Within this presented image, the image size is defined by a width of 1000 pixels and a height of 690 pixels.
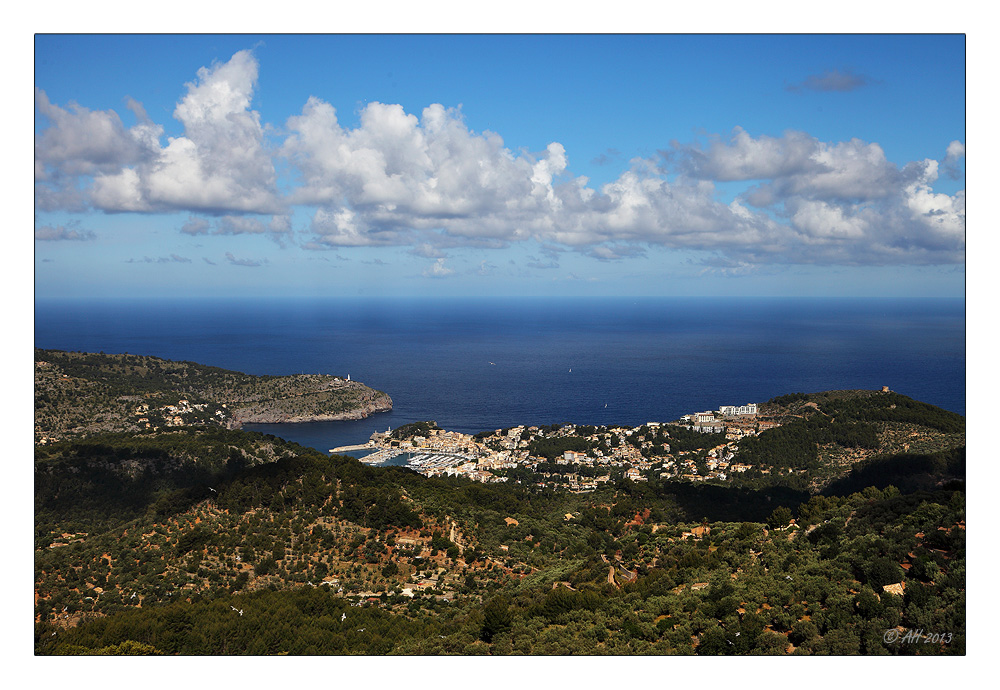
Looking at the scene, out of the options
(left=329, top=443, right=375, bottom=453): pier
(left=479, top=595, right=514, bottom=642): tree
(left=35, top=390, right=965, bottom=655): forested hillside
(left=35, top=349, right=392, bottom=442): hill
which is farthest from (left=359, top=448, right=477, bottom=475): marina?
(left=479, top=595, right=514, bottom=642): tree

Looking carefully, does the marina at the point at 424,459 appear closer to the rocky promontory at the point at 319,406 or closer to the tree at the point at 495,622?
A: the rocky promontory at the point at 319,406

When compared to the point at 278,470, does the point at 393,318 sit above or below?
above

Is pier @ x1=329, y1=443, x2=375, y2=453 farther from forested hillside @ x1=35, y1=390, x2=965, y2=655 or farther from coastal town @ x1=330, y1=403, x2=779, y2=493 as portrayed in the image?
forested hillside @ x1=35, y1=390, x2=965, y2=655

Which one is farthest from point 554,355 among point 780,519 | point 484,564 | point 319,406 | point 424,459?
point 780,519

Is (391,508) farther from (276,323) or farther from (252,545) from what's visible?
(276,323)

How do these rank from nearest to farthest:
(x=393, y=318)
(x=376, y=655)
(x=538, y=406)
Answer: (x=376, y=655) → (x=538, y=406) → (x=393, y=318)

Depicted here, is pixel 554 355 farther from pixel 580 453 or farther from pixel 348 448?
pixel 580 453
